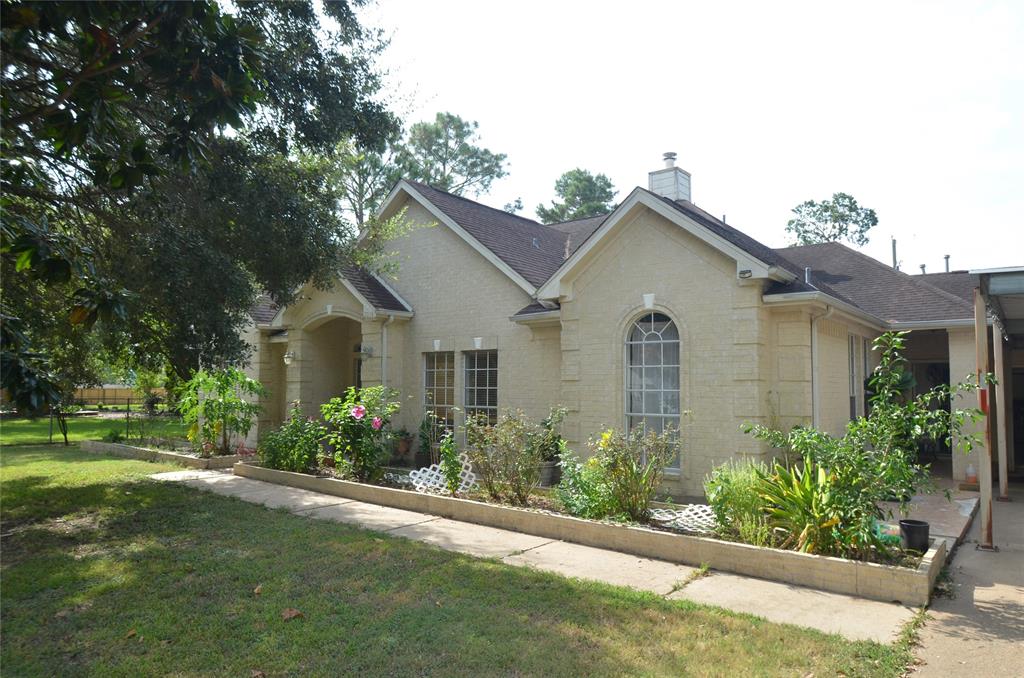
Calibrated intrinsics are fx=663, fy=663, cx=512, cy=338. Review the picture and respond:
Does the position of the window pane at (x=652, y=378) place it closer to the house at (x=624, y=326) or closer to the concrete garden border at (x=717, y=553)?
the house at (x=624, y=326)

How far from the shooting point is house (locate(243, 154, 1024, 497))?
10531 mm

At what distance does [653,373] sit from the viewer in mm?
11414

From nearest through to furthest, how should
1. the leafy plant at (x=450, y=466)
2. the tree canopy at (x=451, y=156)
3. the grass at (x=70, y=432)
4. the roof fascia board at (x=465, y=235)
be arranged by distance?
the leafy plant at (x=450, y=466)
the roof fascia board at (x=465, y=235)
the grass at (x=70, y=432)
the tree canopy at (x=451, y=156)

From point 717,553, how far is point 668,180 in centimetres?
1114

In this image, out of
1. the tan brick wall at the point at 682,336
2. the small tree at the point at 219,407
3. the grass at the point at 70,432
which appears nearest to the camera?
the tan brick wall at the point at 682,336

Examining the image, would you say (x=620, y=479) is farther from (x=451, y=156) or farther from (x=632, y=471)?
(x=451, y=156)

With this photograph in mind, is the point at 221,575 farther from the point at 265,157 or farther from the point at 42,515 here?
the point at 265,157

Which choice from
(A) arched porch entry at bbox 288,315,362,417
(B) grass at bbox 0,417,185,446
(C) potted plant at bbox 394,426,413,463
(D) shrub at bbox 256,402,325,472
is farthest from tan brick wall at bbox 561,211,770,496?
(B) grass at bbox 0,417,185,446

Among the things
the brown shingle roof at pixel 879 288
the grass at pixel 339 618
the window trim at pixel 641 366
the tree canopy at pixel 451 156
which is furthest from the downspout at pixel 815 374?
the tree canopy at pixel 451 156

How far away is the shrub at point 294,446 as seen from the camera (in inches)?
511

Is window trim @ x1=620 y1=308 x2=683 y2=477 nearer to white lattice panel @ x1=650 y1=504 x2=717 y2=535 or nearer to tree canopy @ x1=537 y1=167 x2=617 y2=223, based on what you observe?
white lattice panel @ x1=650 y1=504 x2=717 y2=535

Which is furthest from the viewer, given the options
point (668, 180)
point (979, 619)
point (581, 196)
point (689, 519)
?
point (581, 196)

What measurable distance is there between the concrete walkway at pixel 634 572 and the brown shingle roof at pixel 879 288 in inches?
254

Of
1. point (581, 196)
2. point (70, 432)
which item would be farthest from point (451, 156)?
point (70, 432)
